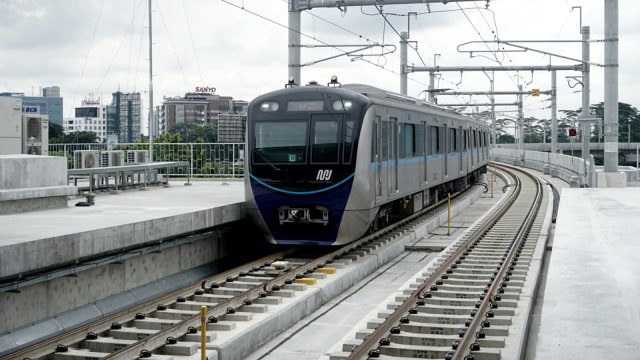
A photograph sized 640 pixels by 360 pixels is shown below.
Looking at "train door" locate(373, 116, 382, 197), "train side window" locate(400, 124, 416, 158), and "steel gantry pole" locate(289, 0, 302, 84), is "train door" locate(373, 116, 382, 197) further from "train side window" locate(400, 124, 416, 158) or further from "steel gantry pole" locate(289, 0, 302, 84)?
"steel gantry pole" locate(289, 0, 302, 84)

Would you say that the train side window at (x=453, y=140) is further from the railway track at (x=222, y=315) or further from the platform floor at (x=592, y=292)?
the railway track at (x=222, y=315)

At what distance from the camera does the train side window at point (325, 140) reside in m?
15.8

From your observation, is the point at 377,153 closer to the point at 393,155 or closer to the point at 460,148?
the point at 393,155

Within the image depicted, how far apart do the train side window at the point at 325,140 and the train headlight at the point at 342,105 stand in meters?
0.23

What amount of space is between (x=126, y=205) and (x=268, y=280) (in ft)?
16.5

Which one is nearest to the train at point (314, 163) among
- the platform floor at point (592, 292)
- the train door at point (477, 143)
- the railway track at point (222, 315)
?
the railway track at point (222, 315)

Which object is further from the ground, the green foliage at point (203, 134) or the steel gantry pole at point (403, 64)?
the steel gantry pole at point (403, 64)

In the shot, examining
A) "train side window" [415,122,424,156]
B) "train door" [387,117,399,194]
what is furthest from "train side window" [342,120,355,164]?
"train side window" [415,122,424,156]

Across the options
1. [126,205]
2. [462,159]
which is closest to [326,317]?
[126,205]

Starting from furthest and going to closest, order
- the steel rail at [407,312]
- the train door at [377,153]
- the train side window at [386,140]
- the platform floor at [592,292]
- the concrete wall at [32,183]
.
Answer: the train side window at [386,140], the train door at [377,153], the concrete wall at [32,183], the steel rail at [407,312], the platform floor at [592,292]

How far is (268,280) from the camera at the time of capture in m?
13.3

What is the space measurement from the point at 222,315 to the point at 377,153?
6.74 m

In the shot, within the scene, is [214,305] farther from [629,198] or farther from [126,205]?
[629,198]

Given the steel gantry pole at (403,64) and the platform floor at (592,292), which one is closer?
the platform floor at (592,292)
